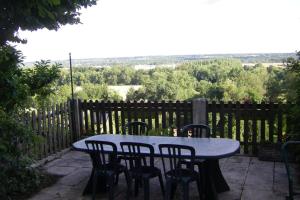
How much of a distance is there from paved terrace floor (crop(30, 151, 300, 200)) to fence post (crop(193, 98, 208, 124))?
42.1 inches

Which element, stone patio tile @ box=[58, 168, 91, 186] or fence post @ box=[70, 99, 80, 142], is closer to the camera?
stone patio tile @ box=[58, 168, 91, 186]

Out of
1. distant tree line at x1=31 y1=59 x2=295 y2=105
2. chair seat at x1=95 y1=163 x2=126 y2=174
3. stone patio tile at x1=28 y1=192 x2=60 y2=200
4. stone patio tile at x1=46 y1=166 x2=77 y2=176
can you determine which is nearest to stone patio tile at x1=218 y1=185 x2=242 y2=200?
chair seat at x1=95 y1=163 x2=126 y2=174

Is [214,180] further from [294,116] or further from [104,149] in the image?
[294,116]

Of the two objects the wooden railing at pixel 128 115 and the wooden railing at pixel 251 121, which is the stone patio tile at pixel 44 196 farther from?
the wooden railing at pixel 251 121

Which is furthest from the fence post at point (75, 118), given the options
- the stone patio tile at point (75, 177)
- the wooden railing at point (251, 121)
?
the wooden railing at point (251, 121)

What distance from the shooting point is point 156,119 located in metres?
7.28

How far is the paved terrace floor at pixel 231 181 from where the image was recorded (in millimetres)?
4535

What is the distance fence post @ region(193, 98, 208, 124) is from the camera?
6848 millimetres

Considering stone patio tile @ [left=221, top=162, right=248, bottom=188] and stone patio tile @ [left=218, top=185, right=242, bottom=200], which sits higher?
stone patio tile @ [left=218, top=185, right=242, bottom=200]

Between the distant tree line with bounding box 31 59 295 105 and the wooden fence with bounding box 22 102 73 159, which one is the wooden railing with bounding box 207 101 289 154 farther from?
the wooden fence with bounding box 22 102 73 159

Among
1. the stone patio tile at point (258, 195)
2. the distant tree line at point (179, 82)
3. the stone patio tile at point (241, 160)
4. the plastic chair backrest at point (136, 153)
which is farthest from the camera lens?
the distant tree line at point (179, 82)

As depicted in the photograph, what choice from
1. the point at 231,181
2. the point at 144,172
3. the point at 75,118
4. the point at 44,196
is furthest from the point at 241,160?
the point at 75,118

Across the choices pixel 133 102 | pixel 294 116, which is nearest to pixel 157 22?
pixel 133 102

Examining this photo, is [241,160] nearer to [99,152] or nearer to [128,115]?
[128,115]
